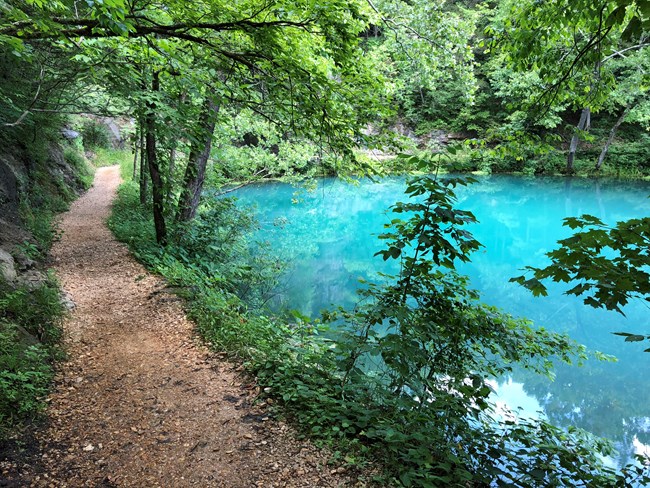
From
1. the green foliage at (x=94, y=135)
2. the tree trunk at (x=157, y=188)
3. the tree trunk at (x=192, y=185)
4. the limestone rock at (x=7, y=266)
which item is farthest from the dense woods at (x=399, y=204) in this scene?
the green foliage at (x=94, y=135)

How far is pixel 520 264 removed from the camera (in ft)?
45.0

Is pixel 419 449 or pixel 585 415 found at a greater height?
pixel 419 449

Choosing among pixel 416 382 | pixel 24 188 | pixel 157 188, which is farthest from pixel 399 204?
pixel 24 188

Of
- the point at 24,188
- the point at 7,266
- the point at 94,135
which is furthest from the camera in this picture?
the point at 94,135

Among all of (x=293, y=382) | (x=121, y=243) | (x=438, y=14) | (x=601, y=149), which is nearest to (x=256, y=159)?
(x=121, y=243)

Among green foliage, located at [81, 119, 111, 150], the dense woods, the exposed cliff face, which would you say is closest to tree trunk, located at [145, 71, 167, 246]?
the dense woods

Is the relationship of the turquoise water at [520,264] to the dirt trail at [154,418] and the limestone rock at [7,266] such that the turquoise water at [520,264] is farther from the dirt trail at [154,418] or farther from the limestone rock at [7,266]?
the limestone rock at [7,266]

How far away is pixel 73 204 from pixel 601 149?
36666mm

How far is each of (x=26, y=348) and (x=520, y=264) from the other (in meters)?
14.2

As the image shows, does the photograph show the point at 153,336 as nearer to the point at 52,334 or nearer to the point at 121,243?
the point at 52,334

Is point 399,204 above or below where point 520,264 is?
above

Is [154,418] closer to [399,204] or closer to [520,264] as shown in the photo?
[399,204]

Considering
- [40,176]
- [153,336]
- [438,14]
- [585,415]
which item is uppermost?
[438,14]

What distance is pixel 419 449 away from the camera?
8.96ft
